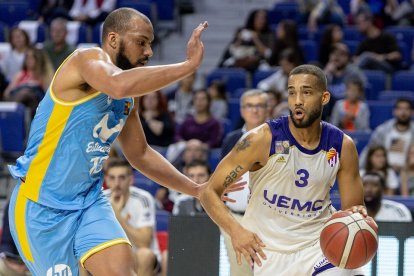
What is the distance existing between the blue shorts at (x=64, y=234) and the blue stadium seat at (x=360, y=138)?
218 inches

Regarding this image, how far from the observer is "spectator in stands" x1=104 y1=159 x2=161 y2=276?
778cm

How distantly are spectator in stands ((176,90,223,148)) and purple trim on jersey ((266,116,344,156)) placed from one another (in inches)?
198

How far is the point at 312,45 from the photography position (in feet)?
42.2

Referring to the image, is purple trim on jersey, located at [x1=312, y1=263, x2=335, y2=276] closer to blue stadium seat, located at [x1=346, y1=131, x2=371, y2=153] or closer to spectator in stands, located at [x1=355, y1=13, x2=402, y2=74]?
blue stadium seat, located at [x1=346, y1=131, x2=371, y2=153]

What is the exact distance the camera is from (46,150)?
4977 mm

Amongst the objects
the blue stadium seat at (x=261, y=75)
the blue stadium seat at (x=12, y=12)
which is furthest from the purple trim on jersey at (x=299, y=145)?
the blue stadium seat at (x=12, y=12)

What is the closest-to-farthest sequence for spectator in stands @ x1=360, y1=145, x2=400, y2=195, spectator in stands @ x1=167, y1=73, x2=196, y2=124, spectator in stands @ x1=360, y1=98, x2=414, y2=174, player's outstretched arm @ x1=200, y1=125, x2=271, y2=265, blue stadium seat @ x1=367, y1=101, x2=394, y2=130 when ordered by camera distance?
player's outstretched arm @ x1=200, y1=125, x2=271, y2=265, spectator in stands @ x1=360, y1=145, x2=400, y2=195, spectator in stands @ x1=360, y1=98, x2=414, y2=174, blue stadium seat @ x1=367, y1=101, x2=394, y2=130, spectator in stands @ x1=167, y1=73, x2=196, y2=124

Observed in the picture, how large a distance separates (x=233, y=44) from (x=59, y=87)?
8347 millimetres

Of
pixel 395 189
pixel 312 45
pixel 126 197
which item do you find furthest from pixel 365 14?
pixel 126 197

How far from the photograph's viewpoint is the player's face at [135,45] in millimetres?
4957

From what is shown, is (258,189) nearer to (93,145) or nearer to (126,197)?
(93,145)

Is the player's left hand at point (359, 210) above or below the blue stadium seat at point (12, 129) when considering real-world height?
below

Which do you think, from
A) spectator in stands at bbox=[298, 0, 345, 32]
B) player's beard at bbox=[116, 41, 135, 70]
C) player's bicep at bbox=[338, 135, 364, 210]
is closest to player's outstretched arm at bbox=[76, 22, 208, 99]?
player's beard at bbox=[116, 41, 135, 70]

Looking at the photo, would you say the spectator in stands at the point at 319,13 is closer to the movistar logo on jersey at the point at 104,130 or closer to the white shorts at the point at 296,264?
the white shorts at the point at 296,264
